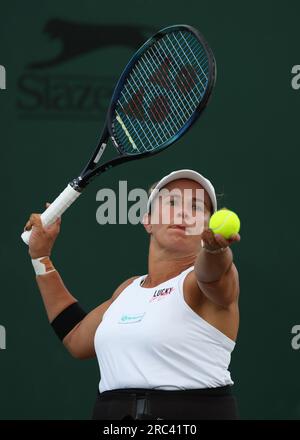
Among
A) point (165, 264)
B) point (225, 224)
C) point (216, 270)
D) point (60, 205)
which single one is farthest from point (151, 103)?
point (225, 224)

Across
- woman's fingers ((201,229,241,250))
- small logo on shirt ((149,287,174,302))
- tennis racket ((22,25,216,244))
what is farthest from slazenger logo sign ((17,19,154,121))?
woman's fingers ((201,229,241,250))

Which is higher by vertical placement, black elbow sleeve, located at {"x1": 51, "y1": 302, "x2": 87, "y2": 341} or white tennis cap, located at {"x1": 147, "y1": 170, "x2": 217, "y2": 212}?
white tennis cap, located at {"x1": 147, "y1": 170, "x2": 217, "y2": 212}

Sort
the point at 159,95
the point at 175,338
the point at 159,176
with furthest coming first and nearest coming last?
the point at 159,176, the point at 159,95, the point at 175,338

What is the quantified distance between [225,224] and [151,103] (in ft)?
3.69

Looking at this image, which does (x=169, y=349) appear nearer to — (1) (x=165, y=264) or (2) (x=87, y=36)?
(1) (x=165, y=264)

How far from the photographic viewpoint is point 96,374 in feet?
13.3

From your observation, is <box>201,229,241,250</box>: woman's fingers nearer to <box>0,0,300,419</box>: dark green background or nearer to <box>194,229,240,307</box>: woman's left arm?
<box>194,229,240,307</box>: woman's left arm

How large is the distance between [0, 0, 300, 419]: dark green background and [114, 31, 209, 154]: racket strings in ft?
2.16

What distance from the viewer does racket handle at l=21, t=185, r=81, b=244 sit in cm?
314

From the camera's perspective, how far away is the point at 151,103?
335 cm

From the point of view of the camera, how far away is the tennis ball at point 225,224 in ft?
7.60

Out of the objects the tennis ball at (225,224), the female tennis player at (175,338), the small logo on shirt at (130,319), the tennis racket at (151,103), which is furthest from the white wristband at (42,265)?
the tennis ball at (225,224)

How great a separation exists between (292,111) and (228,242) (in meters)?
1.86
